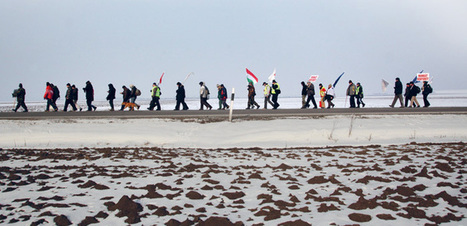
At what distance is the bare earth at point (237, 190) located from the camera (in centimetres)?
436

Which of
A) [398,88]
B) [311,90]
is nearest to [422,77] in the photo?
[398,88]

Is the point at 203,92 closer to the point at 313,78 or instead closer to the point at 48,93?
the point at 313,78

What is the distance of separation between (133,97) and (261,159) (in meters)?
16.7

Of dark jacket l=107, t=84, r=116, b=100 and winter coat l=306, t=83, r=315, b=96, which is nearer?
winter coat l=306, t=83, r=315, b=96

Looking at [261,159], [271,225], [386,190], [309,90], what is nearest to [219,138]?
[261,159]

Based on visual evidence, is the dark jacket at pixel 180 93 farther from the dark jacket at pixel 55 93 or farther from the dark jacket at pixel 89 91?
the dark jacket at pixel 55 93

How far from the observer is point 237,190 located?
5613mm

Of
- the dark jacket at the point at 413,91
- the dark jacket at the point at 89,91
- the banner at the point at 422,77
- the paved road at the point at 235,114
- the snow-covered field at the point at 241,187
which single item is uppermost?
the banner at the point at 422,77

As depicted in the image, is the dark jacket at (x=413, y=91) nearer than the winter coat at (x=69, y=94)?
No

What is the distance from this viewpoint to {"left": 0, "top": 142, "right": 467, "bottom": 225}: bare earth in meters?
4.36

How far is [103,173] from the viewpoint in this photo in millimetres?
6785

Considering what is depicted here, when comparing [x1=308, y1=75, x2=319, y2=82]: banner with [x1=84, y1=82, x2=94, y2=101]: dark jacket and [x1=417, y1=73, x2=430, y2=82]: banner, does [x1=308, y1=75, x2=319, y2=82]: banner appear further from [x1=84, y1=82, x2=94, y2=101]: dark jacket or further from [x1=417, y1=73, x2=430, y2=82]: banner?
[x1=84, y1=82, x2=94, y2=101]: dark jacket

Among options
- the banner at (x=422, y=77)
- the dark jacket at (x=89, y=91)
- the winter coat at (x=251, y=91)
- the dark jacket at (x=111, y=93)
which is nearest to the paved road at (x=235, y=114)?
the dark jacket at (x=89, y=91)

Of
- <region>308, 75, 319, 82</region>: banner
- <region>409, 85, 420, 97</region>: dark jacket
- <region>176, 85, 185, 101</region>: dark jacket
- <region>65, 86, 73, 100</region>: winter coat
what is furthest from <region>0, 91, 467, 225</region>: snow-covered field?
<region>65, 86, 73, 100</region>: winter coat
